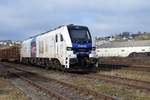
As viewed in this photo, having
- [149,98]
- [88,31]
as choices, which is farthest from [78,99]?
[88,31]

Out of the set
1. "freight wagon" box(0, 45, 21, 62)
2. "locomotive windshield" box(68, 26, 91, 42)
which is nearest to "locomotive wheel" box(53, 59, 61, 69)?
"locomotive windshield" box(68, 26, 91, 42)

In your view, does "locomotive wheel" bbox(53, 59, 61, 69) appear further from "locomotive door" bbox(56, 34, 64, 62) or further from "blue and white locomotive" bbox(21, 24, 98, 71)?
"locomotive door" bbox(56, 34, 64, 62)

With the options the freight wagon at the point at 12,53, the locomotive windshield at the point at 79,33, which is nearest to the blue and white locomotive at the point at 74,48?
the locomotive windshield at the point at 79,33

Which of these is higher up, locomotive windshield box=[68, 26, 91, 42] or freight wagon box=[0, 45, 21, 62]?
locomotive windshield box=[68, 26, 91, 42]

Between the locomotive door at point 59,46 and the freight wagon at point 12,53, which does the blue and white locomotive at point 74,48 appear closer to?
the locomotive door at point 59,46

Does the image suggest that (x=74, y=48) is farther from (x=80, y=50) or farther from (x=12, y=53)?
(x=12, y=53)

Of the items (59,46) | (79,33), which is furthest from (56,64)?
(79,33)

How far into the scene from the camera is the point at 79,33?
2441 cm

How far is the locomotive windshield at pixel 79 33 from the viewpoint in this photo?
2388 cm

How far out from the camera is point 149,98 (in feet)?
38.4

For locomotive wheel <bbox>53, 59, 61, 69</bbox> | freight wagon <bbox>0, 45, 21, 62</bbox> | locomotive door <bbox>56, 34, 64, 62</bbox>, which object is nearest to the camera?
locomotive door <bbox>56, 34, 64, 62</bbox>

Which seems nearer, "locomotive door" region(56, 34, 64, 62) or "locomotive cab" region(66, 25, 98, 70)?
"locomotive cab" region(66, 25, 98, 70)

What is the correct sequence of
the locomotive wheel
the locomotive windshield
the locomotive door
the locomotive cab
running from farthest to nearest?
the locomotive wheel → the locomotive door → the locomotive windshield → the locomotive cab

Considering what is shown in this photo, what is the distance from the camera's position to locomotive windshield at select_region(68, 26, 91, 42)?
940 inches
